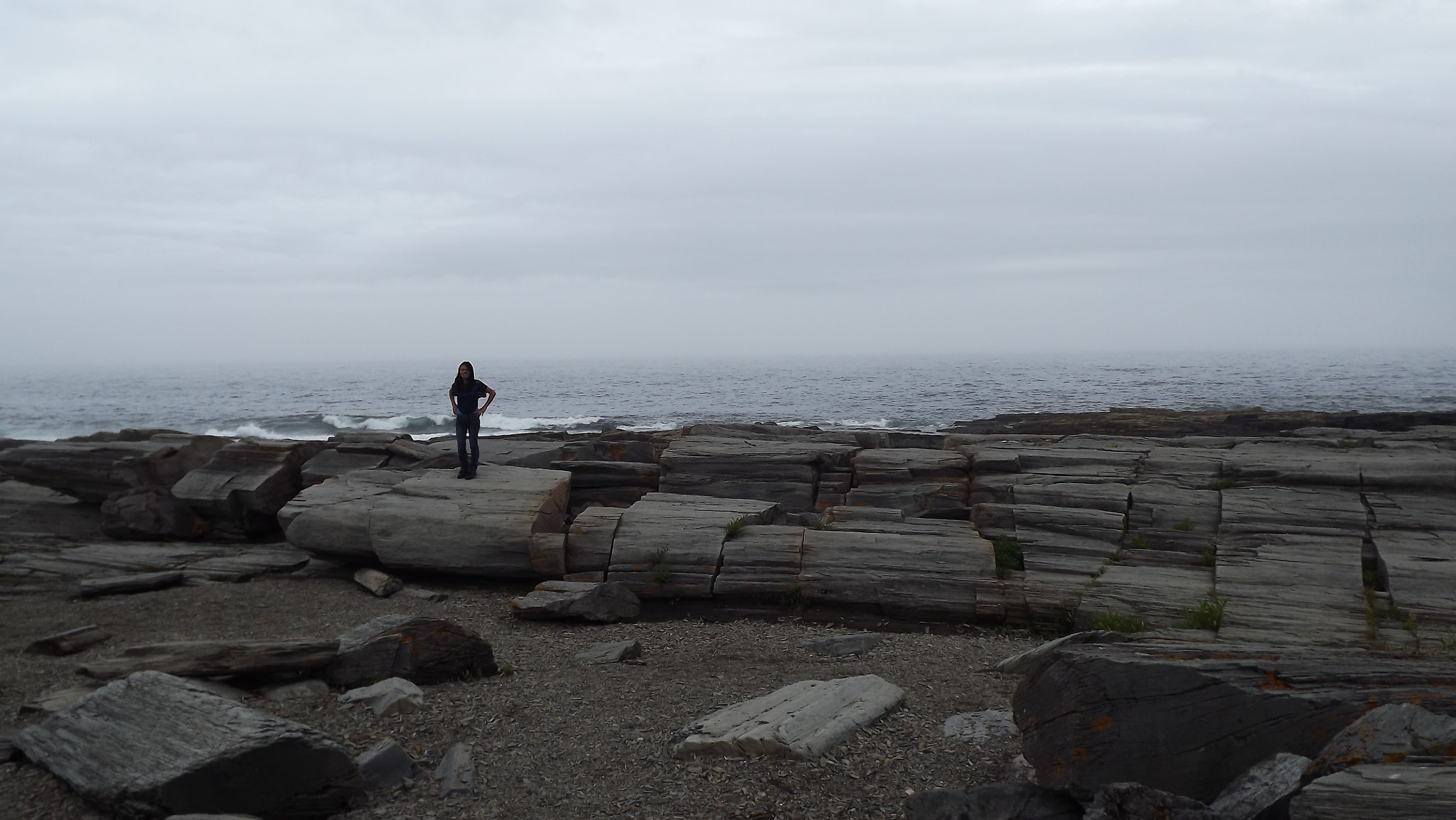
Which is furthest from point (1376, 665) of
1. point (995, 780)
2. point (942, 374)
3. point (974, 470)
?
point (942, 374)

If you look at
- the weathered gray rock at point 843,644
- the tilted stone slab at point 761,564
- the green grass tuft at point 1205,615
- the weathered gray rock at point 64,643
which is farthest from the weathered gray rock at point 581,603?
the green grass tuft at point 1205,615

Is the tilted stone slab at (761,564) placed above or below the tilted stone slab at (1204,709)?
below

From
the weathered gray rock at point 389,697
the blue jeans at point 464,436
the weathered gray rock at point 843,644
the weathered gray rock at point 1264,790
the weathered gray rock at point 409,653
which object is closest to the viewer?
the weathered gray rock at point 1264,790

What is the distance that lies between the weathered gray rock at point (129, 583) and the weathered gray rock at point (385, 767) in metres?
8.64

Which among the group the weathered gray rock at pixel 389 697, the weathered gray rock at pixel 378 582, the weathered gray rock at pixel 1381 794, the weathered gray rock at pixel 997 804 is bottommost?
the weathered gray rock at pixel 378 582

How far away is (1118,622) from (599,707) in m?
6.06

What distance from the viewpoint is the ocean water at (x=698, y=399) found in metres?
50.8

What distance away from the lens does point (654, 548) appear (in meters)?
12.4

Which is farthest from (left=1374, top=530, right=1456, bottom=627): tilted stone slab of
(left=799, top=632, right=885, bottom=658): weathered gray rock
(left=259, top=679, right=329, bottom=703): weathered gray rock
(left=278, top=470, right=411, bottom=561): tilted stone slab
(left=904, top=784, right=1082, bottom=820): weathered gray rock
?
(left=278, top=470, right=411, bottom=561): tilted stone slab

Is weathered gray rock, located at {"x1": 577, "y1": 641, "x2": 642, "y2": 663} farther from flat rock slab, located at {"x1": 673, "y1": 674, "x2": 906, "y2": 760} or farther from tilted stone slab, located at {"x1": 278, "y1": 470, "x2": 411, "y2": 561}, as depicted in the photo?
tilted stone slab, located at {"x1": 278, "y1": 470, "x2": 411, "y2": 561}

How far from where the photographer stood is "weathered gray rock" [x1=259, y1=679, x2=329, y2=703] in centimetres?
762

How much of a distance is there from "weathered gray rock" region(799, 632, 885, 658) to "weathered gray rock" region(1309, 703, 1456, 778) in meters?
5.59

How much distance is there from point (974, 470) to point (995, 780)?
34.3 ft

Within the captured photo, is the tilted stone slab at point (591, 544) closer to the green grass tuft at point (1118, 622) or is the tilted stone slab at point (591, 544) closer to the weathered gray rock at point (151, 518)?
the green grass tuft at point (1118, 622)
